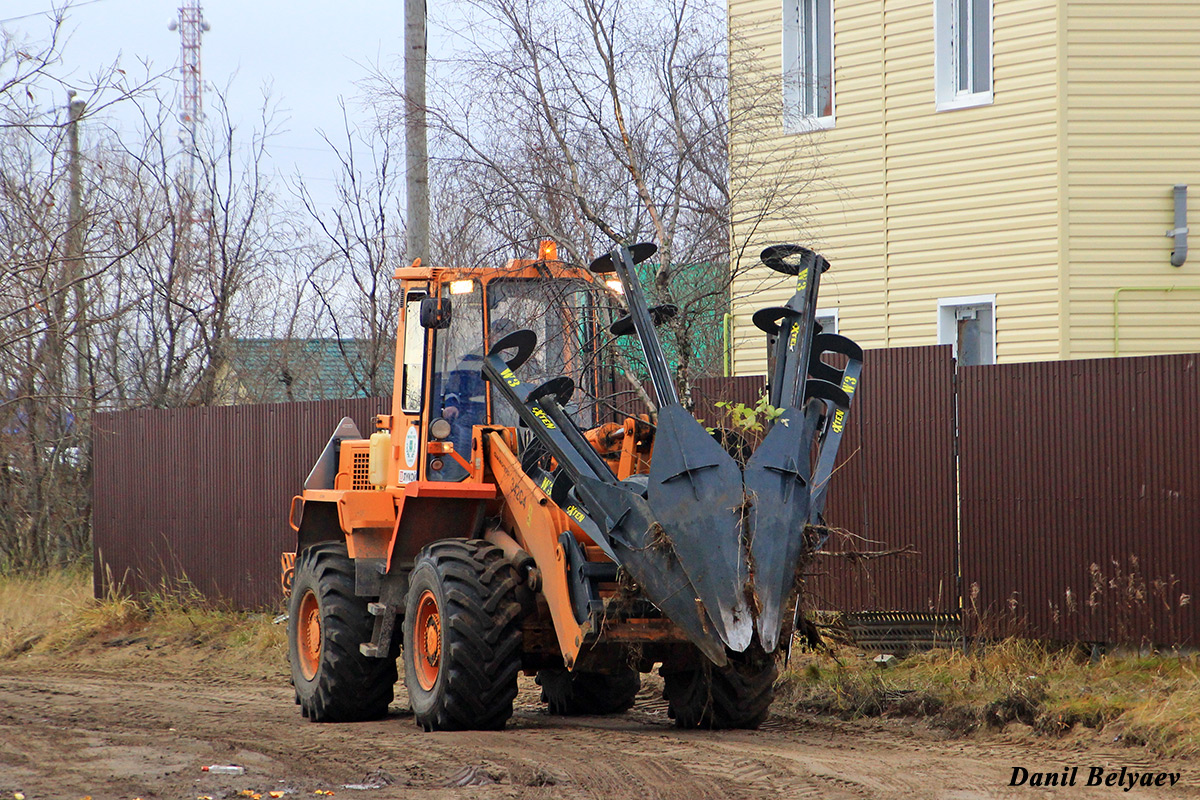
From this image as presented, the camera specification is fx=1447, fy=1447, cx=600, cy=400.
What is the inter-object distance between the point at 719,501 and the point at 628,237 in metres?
4.14

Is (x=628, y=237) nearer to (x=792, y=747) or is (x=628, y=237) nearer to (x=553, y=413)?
(x=553, y=413)

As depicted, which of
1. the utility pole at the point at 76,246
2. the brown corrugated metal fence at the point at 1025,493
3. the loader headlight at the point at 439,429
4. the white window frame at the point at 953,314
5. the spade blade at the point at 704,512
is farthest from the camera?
the white window frame at the point at 953,314

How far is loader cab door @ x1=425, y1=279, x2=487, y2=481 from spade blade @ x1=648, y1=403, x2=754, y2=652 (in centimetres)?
243

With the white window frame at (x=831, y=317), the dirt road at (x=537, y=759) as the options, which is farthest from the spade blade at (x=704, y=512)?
the white window frame at (x=831, y=317)

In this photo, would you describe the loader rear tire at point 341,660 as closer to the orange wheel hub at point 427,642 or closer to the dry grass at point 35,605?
the orange wheel hub at point 427,642

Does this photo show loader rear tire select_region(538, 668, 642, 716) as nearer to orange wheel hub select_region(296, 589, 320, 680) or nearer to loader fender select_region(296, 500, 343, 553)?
orange wheel hub select_region(296, 589, 320, 680)

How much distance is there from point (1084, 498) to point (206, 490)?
445 inches

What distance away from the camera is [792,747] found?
880cm

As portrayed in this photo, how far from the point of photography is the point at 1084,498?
11.2m

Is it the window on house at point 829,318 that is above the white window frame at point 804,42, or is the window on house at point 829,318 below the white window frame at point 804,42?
below

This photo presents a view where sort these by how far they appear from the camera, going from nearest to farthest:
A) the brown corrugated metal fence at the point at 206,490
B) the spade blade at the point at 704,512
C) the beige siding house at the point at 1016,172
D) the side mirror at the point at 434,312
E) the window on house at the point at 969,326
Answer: the spade blade at the point at 704,512 < the side mirror at the point at 434,312 < the beige siding house at the point at 1016,172 < the window on house at the point at 969,326 < the brown corrugated metal fence at the point at 206,490

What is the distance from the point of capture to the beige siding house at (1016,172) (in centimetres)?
1548

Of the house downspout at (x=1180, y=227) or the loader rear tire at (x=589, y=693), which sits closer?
the loader rear tire at (x=589, y=693)

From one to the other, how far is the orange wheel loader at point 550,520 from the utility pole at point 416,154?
2.82 metres
